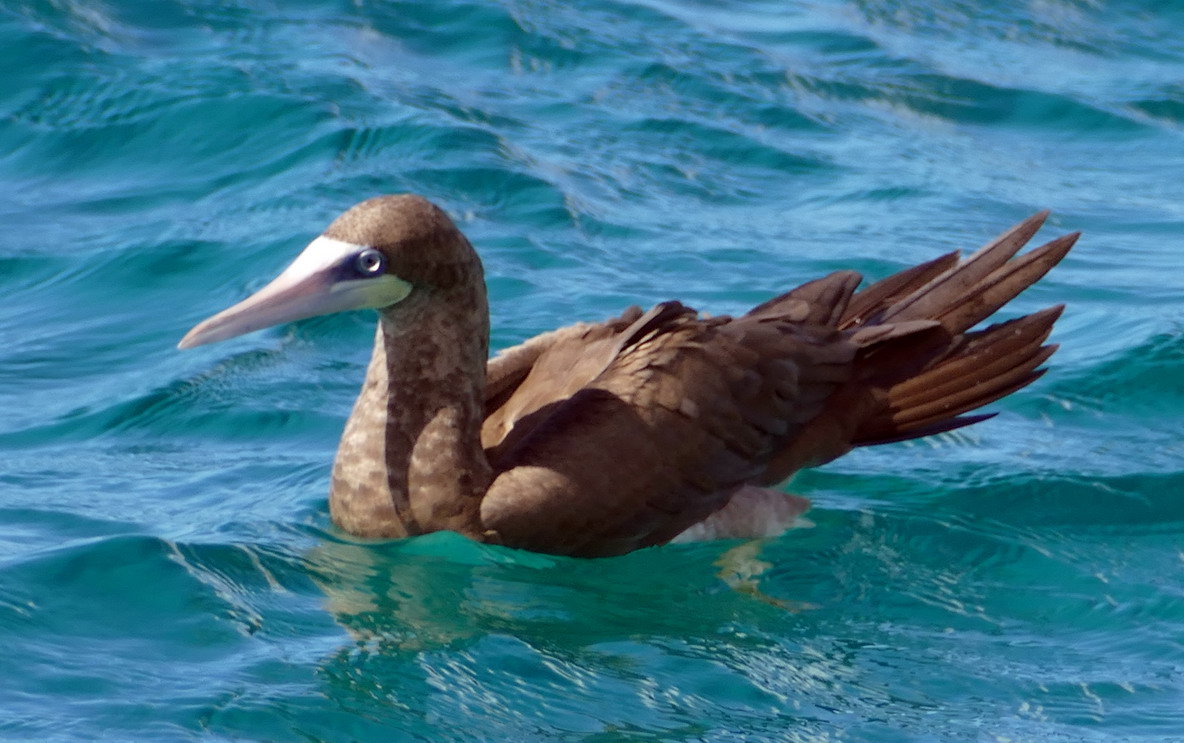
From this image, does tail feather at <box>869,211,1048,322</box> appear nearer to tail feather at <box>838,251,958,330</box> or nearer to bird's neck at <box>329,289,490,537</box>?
tail feather at <box>838,251,958,330</box>

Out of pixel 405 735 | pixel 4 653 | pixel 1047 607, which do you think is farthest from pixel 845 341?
pixel 4 653

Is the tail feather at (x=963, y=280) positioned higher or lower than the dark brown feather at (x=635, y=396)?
higher

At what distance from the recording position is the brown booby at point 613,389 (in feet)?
18.0

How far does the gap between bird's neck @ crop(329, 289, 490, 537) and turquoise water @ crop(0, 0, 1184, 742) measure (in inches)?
4.8

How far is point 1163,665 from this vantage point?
5.23m

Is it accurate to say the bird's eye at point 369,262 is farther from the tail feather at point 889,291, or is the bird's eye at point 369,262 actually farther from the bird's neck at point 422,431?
the tail feather at point 889,291

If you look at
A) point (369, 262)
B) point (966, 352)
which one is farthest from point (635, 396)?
point (966, 352)

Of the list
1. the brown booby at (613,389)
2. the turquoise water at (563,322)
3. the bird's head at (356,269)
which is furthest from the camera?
the brown booby at (613,389)

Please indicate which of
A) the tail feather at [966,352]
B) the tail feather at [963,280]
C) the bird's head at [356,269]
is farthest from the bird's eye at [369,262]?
the tail feather at [963,280]

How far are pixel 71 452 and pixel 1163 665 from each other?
3.81 metres

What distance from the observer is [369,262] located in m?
5.39

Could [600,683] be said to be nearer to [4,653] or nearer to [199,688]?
[199,688]

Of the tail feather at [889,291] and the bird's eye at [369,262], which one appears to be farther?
the tail feather at [889,291]

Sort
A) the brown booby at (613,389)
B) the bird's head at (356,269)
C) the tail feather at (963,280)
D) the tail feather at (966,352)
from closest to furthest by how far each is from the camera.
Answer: the bird's head at (356,269), the brown booby at (613,389), the tail feather at (966,352), the tail feather at (963,280)
